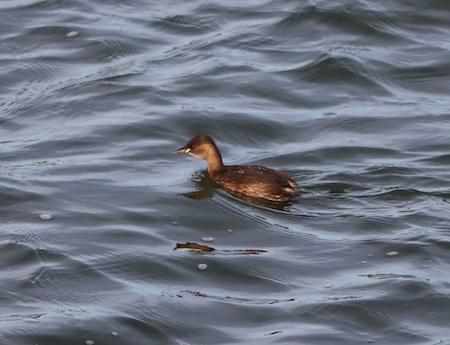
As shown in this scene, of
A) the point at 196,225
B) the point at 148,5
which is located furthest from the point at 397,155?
the point at 148,5

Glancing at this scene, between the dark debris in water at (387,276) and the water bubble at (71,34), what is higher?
the water bubble at (71,34)

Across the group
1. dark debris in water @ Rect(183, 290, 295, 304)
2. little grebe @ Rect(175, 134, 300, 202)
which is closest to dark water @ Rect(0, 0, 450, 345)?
dark debris in water @ Rect(183, 290, 295, 304)

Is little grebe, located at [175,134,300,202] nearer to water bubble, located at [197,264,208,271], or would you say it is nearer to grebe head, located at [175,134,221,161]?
grebe head, located at [175,134,221,161]

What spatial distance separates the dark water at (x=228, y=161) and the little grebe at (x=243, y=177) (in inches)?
6.9

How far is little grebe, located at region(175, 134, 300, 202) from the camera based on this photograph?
1395cm

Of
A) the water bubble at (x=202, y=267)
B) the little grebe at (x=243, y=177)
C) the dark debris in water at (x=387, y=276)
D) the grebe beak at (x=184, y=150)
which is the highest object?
the grebe beak at (x=184, y=150)

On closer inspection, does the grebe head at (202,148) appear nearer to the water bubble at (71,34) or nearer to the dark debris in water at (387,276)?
the dark debris in water at (387,276)

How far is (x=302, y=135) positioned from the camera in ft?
53.0

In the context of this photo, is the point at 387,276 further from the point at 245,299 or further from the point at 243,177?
the point at 243,177

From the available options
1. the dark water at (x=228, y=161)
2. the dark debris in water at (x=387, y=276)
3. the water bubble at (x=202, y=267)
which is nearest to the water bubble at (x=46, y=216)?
the dark water at (x=228, y=161)

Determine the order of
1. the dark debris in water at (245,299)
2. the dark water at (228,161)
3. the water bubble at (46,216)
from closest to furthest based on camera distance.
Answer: the dark water at (228,161) < the dark debris in water at (245,299) < the water bubble at (46,216)

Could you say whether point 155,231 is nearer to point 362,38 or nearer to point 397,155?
point 397,155

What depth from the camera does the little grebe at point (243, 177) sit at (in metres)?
13.9

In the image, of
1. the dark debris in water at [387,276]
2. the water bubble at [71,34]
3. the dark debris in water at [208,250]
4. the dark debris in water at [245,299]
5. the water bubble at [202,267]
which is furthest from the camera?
the water bubble at [71,34]
